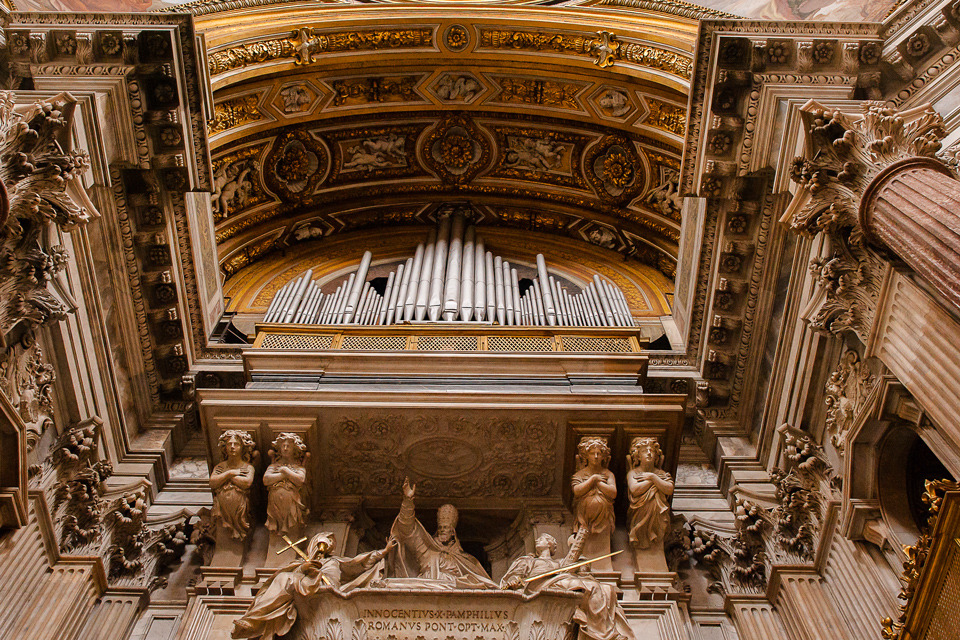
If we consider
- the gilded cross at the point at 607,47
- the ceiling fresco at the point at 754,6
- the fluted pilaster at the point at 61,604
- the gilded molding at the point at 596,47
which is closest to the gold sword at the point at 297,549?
the fluted pilaster at the point at 61,604

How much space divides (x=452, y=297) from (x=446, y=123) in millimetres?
4454

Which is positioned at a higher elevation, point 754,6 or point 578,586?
point 754,6

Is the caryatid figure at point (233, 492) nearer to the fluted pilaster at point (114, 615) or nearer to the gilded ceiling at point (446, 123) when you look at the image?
the fluted pilaster at point (114, 615)

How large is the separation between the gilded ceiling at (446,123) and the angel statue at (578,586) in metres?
7.50

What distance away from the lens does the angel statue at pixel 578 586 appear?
758 cm

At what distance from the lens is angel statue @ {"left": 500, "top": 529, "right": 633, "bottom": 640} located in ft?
24.9

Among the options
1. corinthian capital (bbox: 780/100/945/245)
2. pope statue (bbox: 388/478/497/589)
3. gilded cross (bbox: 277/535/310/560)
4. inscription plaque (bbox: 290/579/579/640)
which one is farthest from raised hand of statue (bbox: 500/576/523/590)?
corinthian capital (bbox: 780/100/945/245)

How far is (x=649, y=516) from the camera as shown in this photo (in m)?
8.92

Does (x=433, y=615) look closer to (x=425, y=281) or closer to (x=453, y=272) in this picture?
(x=425, y=281)

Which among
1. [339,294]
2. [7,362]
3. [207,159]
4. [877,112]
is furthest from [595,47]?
[7,362]

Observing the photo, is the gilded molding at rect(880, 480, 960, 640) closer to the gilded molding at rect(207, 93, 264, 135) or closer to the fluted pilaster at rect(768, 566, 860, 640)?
the fluted pilaster at rect(768, 566, 860, 640)

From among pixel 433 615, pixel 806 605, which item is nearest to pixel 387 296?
pixel 433 615

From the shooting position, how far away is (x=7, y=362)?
25.9 ft

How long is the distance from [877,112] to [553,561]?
486 centimetres
